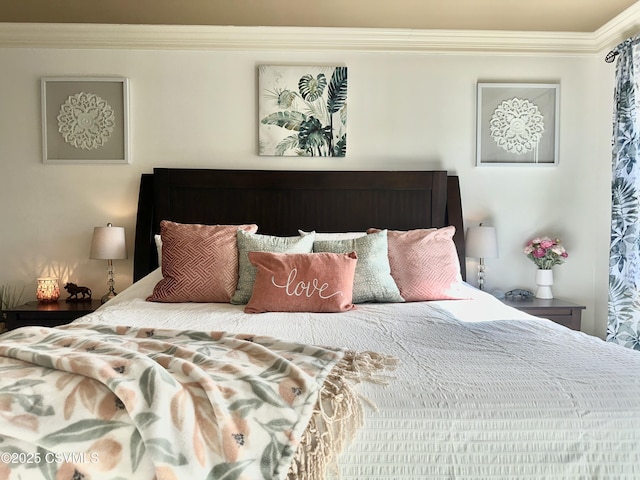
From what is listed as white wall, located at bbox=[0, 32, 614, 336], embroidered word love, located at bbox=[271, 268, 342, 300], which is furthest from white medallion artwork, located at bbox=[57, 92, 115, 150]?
embroidered word love, located at bbox=[271, 268, 342, 300]

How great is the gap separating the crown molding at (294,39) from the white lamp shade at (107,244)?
1.22 metres

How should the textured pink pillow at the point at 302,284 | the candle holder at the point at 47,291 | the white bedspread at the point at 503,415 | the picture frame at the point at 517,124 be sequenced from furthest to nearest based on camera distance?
the picture frame at the point at 517,124 < the candle holder at the point at 47,291 < the textured pink pillow at the point at 302,284 < the white bedspread at the point at 503,415

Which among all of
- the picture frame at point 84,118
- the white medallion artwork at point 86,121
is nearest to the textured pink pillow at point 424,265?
the picture frame at point 84,118

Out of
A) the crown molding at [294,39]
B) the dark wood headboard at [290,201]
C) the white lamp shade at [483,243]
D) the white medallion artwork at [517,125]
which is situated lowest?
the white lamp shade at [483,243]

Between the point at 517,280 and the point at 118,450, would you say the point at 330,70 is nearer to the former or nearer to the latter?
the point at 517,280

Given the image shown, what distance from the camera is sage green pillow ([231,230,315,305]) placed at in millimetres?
2521

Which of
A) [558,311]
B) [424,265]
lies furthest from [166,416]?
[558,311]

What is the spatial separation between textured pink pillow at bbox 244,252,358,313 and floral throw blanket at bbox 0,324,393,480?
996mm

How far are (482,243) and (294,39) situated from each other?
5.93ft

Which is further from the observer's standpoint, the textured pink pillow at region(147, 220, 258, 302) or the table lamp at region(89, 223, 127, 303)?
the table lamp at region(89, 223, 127, 303)

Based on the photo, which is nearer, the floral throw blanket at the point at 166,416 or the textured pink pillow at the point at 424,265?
the floral throw blanket at the point at 166,416

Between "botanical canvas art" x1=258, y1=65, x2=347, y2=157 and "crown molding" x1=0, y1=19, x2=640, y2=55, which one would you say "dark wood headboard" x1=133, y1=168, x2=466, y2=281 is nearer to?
"botanical canvas art" x1=258, y1=65, x2=347, y2=157

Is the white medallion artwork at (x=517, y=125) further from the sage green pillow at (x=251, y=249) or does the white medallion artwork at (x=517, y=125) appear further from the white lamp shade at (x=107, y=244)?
the white lamp shade at (x=107, y=244)

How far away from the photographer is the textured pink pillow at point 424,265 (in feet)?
8.63
